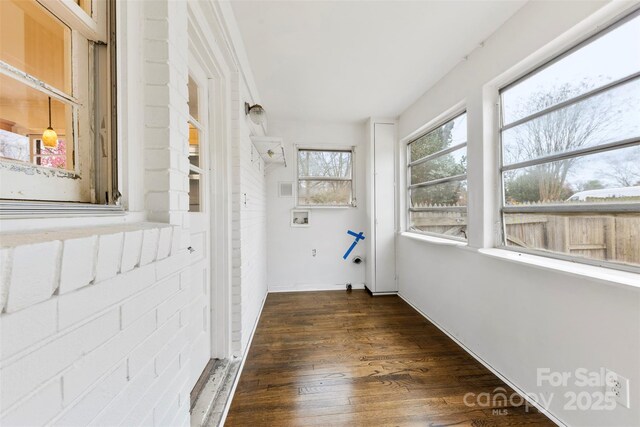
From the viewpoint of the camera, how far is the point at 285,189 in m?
3.65

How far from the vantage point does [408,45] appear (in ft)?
6.64

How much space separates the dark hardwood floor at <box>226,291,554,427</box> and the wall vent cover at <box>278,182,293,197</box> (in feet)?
5.58

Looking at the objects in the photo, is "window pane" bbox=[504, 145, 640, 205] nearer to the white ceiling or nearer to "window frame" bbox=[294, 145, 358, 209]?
the white ceiling

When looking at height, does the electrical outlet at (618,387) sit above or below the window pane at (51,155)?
below

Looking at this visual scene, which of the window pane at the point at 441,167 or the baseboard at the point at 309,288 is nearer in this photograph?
the window pane at the point at 441,167

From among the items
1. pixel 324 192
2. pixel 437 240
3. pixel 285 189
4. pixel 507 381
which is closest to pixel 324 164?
pixel 324 192

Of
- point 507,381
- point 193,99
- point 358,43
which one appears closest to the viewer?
point 193,99

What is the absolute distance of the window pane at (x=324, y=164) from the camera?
12.2 feet

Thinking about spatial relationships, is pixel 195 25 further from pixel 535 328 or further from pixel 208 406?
pixel 535 328

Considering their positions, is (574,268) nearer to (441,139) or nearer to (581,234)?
(581,234)

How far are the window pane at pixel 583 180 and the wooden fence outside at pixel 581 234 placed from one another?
10 centimetres

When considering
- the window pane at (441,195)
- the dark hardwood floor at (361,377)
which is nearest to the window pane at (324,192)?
the window pane at (441,195)

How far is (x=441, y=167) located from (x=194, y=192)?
245 centimetres

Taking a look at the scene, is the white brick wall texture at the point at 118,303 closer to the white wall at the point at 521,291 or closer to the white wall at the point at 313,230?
the white wall at the point at 521,291
